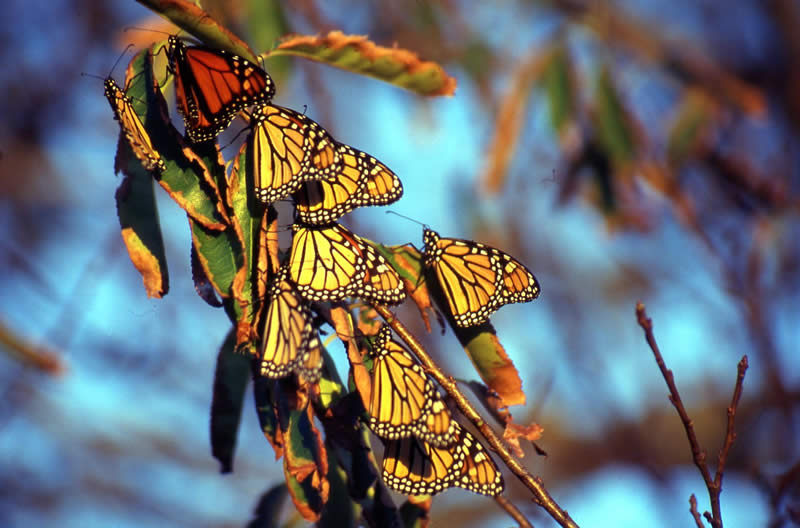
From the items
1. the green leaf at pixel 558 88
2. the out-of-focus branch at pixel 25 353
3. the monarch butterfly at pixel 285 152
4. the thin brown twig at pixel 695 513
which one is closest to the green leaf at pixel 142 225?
the monarch butterfly at pixel 285 152

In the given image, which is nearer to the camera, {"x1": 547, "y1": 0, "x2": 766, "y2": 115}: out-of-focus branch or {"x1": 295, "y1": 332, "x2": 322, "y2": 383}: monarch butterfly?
{"x1": 295, "y1": 332, "x2": 322, "y2": 383}: monarch butterfly

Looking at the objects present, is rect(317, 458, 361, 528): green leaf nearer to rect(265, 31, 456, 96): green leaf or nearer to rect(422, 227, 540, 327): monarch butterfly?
rect(422, 227, 540, 327): monarch butterfly

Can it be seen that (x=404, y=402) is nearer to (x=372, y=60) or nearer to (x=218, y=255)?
(x=218, y=255)

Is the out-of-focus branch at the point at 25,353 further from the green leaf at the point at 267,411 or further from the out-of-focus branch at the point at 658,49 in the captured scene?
the out-of-focus branch at the point at 658,49

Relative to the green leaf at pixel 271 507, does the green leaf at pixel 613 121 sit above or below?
above

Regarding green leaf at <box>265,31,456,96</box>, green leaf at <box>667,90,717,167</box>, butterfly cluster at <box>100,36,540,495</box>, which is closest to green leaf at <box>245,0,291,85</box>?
green leaf at <box>265,31,456,96</box>

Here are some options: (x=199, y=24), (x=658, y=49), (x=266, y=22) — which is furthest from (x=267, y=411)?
(x=658, y=49)

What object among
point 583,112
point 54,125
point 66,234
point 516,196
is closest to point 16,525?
point 66,234
